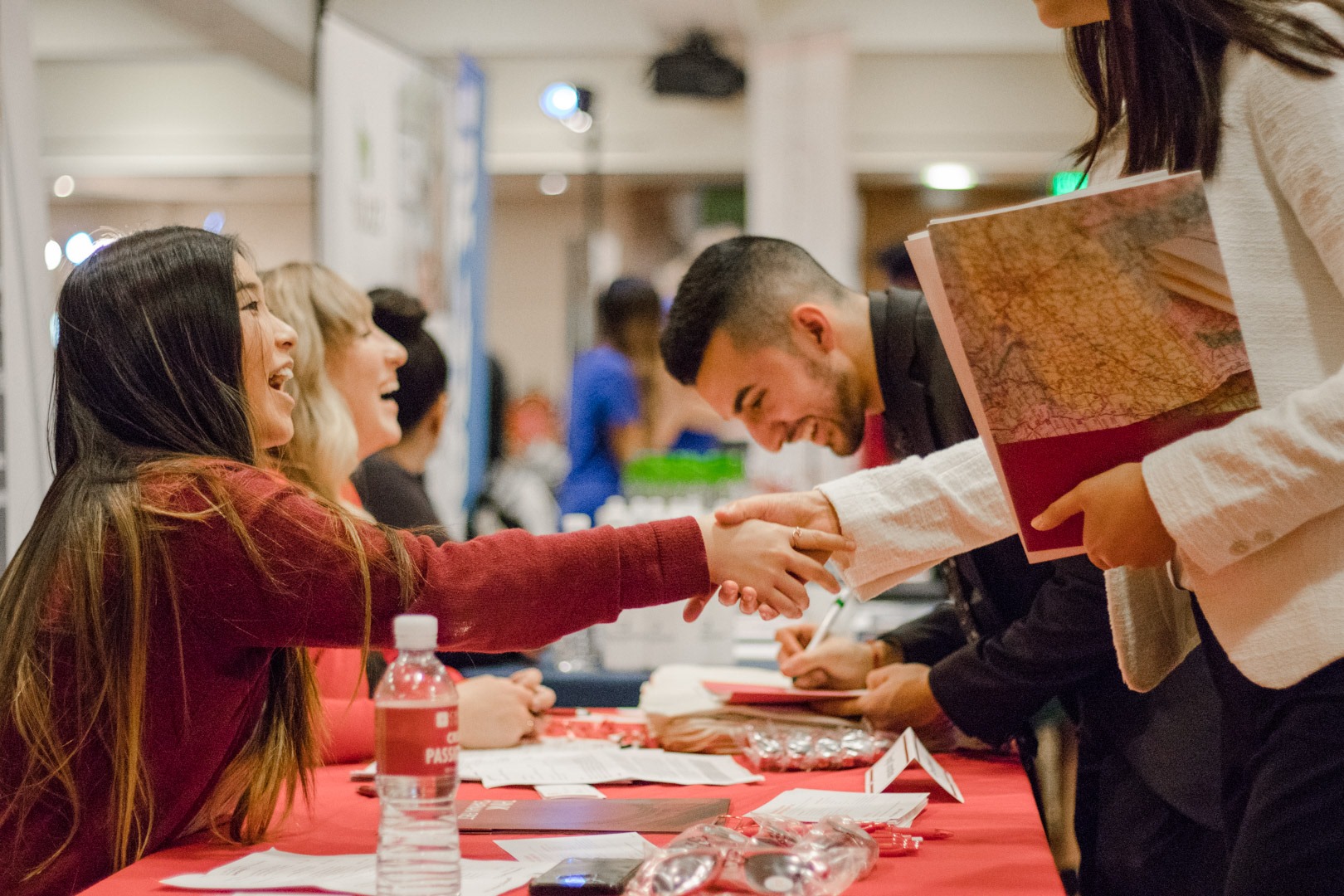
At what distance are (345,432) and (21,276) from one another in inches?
26.1

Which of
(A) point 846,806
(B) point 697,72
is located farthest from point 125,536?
(B) point 697,72

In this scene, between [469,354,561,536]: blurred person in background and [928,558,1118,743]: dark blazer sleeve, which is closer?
[928,558,1118,743]: dark blazer sleeve

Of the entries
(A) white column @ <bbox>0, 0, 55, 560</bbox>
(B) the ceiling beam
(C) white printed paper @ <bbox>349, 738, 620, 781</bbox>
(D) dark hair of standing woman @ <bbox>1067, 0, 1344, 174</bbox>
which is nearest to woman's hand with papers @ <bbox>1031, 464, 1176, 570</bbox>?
(D) dark hair of standing woman @ <bbox>1067, 0, 1344, 174</bbox>

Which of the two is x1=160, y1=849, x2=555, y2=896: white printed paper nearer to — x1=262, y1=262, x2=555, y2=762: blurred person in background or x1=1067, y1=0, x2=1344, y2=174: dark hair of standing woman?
x1=262, y1=262, x2=555, y2=762: blurred person in background

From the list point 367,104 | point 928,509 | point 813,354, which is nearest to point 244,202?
point 367,104

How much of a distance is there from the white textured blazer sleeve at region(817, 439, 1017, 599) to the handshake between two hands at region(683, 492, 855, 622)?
31 millimetres

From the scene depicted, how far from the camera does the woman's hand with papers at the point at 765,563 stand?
1.49 m

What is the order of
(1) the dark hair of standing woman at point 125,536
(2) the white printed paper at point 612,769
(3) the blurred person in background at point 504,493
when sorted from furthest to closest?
(3) the blurred person in background at point 504,493, (2) the white printed paper at point 612,769, (1) the dark hair of standing woman at point 125,536

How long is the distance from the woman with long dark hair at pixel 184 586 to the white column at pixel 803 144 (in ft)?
19.0

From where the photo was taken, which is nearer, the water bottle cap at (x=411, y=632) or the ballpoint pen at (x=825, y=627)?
the water bottle cap at (x=411, y=632)

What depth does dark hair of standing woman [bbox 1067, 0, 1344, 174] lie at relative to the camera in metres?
1.04

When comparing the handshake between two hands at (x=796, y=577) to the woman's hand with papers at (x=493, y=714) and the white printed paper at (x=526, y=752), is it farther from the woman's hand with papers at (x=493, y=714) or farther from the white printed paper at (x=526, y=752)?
the woman's hand with papers at (x=493, y=714)

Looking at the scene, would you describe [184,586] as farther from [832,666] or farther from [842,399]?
[842,399]

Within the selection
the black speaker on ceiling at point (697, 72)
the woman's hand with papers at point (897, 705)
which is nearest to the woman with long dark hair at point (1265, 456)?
the woman's hand with papers at point (897, 705)
